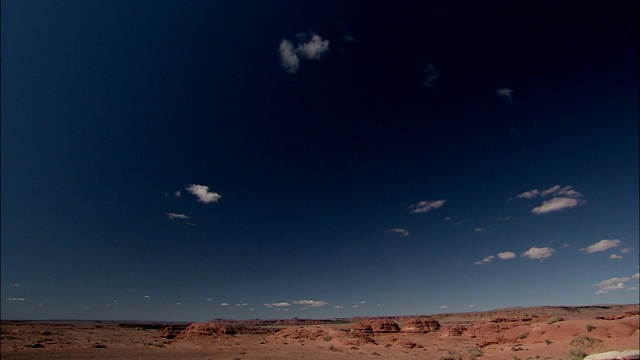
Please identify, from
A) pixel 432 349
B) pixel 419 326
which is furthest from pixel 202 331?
pixel 419 326

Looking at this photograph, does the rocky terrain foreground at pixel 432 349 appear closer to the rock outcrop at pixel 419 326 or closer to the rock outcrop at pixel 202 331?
the rock outcrop at pixel 202 331

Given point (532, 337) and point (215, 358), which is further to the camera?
point (215, 358)

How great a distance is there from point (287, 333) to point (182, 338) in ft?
58.7

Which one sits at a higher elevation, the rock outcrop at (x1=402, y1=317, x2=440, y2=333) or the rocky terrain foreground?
the rocky terrain foreground

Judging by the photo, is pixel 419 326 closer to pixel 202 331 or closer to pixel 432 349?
pixel 432 349

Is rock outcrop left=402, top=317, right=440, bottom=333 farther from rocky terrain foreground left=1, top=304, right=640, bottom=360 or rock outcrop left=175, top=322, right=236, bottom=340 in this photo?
rock outcrop left=175, top=322, right=236, bottom=340

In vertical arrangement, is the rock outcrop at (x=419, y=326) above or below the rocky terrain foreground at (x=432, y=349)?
below

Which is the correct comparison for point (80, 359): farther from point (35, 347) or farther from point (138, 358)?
point (35, 347)

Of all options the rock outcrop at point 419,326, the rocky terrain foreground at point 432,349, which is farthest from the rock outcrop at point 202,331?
the rock outcrop at point 419,326

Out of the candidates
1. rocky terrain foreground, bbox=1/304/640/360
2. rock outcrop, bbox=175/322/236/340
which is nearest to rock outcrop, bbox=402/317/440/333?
rocky terrain foreground, bbox=1/304/640/360

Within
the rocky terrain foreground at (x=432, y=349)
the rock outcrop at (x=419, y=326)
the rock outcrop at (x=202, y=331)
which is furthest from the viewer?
the rock outcrop at (x=419, y=326)

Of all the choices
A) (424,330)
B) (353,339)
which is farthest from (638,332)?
(424,330)

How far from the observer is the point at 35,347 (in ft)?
115

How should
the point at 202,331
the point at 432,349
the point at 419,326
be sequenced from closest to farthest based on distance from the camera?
the point at 432,349 < the point at 202,331 < the point at 419,326
